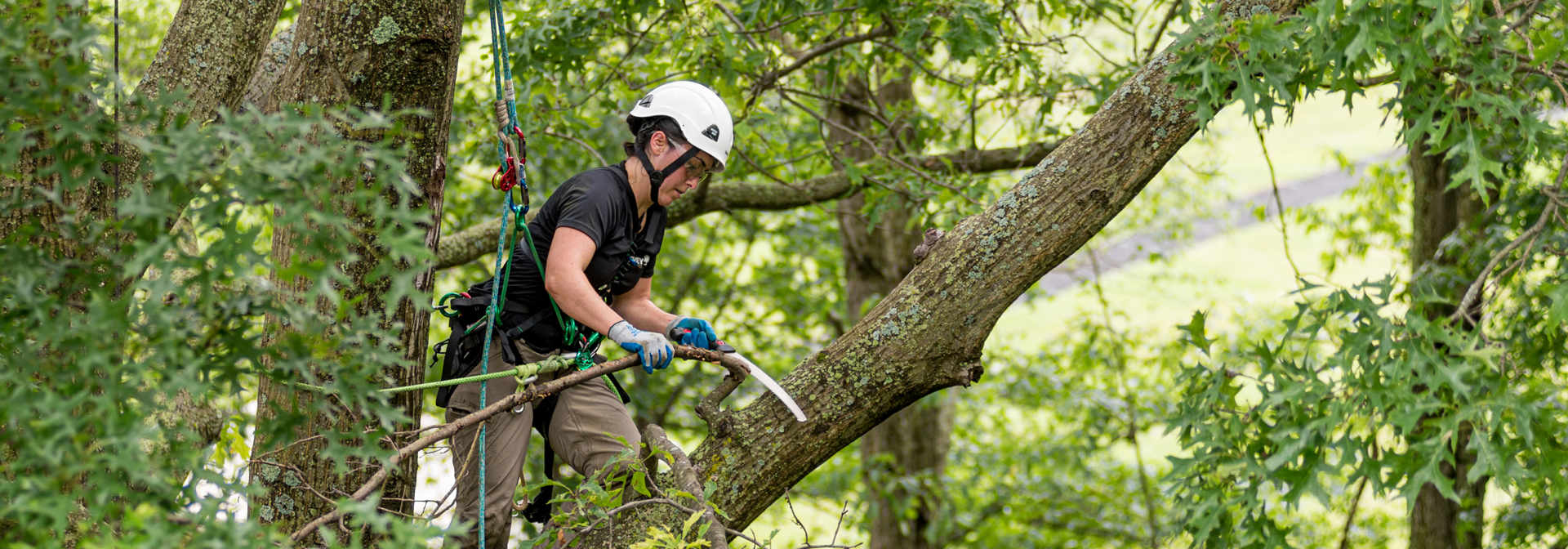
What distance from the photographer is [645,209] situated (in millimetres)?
3285

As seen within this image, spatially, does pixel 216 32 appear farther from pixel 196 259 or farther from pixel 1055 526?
pixel 1055 526

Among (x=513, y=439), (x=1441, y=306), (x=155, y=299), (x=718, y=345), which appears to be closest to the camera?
(x=155, y=299)

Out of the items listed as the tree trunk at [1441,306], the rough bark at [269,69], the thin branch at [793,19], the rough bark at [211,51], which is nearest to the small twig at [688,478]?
the rough bark at [211,51]

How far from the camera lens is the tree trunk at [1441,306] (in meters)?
6.21

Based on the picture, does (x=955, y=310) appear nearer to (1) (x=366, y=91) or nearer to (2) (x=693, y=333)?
(2) (x=693, y=333)

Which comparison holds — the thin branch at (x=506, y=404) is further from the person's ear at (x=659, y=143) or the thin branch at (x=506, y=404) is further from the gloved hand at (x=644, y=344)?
the person's ear at (x=659, y=143)

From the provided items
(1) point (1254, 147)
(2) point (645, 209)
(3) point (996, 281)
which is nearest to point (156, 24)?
(2) point (645, 209)

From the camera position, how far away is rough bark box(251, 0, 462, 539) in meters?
2.47

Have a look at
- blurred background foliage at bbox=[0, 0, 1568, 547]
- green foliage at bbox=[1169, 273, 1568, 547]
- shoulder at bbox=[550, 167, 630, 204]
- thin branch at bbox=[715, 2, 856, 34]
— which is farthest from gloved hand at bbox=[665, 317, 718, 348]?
thin branch at bbox=[715, 2, 856, 34]

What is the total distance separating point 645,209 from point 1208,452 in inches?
72.9

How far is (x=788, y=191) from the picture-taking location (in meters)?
6.11

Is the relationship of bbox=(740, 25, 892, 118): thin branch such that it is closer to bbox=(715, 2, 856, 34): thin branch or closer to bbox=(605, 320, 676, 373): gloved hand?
bbox=(715, 2, 856, 34): thin branch

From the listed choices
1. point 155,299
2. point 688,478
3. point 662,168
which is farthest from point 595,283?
point 155,299

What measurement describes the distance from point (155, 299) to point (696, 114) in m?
1.88
